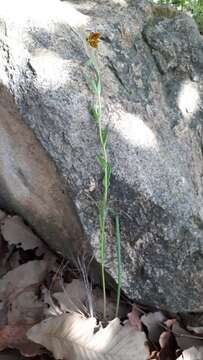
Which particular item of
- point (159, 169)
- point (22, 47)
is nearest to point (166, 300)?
point (159, 169)

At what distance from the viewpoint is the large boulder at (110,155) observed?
1692 mm

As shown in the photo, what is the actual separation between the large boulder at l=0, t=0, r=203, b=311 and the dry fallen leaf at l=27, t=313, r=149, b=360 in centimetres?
17

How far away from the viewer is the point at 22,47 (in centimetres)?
174

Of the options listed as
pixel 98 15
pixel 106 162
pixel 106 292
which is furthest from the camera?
pixel 98 15

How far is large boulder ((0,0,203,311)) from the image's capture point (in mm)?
1692

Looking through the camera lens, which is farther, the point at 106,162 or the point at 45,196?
the point at 45,196

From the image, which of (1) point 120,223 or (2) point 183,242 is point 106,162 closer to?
(1) point 120,223

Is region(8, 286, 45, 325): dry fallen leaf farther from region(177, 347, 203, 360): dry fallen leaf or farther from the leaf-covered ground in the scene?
region(177, 347, 203, 360): dry fallen leaf

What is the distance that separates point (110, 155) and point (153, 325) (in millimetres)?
595

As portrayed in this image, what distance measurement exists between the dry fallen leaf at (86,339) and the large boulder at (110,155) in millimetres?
166

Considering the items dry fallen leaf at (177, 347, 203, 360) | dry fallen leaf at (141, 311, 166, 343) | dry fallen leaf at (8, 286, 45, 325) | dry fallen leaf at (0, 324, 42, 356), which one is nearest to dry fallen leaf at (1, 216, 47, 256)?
dry fallen leaf at (8, 286, 45, 325)

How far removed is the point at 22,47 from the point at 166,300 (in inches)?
37.7

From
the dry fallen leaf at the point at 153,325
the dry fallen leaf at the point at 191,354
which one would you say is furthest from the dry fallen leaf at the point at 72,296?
the dry fallen leaf at the point at 191,354

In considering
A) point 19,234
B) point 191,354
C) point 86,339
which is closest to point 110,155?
point 19,234
